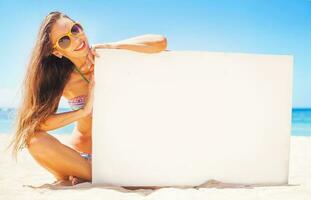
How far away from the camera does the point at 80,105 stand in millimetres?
2551

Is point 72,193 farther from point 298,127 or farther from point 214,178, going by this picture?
point 298,127

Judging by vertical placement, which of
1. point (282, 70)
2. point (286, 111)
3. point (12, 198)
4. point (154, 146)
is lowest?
point (12, 198)

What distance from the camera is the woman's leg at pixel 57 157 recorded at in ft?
7.91

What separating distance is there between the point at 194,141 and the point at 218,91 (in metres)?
0.35

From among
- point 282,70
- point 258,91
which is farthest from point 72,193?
point 282,70

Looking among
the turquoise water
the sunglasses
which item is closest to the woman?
the sunglasses

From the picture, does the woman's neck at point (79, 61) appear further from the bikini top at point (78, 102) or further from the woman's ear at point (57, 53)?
the bikini top at point (78, 102)

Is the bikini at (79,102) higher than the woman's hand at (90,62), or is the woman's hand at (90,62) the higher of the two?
the woman's hand at (90,62)

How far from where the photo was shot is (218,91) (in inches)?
96.0

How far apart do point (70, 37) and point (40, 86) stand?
40 centimetres

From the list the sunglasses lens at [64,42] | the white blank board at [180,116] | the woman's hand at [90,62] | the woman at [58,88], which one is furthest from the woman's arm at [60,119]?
the sunglasses lens at [64,42]

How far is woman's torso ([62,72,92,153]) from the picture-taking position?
2.61m

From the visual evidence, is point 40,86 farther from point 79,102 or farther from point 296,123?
point 296,123

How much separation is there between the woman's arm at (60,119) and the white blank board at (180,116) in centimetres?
12
